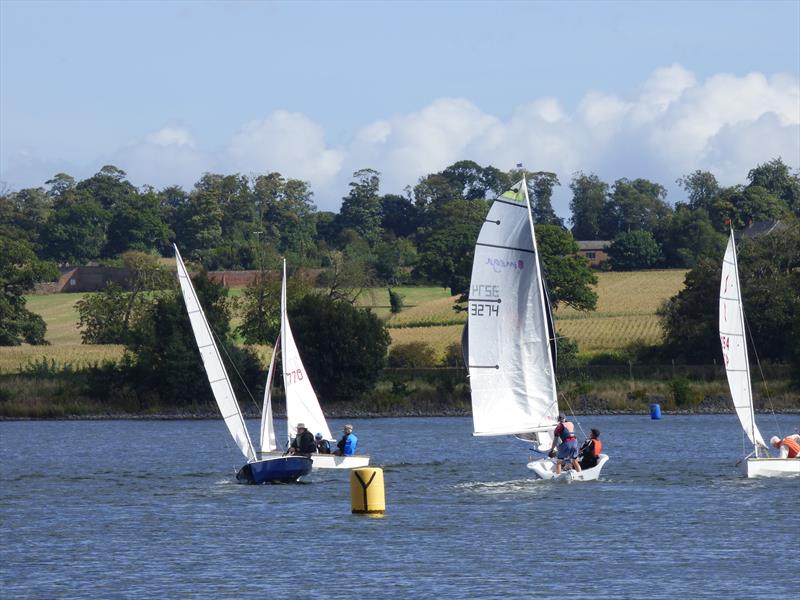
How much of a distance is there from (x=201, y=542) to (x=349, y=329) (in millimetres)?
57171

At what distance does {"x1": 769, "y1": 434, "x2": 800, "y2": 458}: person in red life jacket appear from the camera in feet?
150

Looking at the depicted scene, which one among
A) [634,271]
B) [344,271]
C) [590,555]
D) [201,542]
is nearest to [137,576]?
[201,542]

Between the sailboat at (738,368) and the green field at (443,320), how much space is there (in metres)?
60.1

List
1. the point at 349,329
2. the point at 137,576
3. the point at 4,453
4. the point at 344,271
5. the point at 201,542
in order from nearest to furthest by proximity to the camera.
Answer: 1. the point at 137,576
2. the point at 201,542
3. the point at 4,453
4. the point at 349,329
5. the point at 344,271

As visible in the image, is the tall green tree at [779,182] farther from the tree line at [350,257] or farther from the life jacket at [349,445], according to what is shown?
the life jacket at [349,445]

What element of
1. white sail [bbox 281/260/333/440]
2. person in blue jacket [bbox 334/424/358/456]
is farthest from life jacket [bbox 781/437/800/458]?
white sail [bbox 281/260/333/440]

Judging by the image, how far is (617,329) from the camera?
119 m

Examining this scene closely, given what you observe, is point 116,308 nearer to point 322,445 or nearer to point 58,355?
point 58,355

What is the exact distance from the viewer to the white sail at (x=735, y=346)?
1795 inches

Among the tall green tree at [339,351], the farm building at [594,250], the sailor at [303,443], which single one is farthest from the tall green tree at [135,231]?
the sailor at [303,443]

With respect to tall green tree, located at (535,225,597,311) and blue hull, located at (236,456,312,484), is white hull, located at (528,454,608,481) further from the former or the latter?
tall green tree, located at (535,225,597,311)

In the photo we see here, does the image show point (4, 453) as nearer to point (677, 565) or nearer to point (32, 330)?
point (677, 565)

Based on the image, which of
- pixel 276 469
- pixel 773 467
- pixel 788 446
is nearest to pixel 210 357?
pixel 276 469

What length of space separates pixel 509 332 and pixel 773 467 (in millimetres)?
8646
